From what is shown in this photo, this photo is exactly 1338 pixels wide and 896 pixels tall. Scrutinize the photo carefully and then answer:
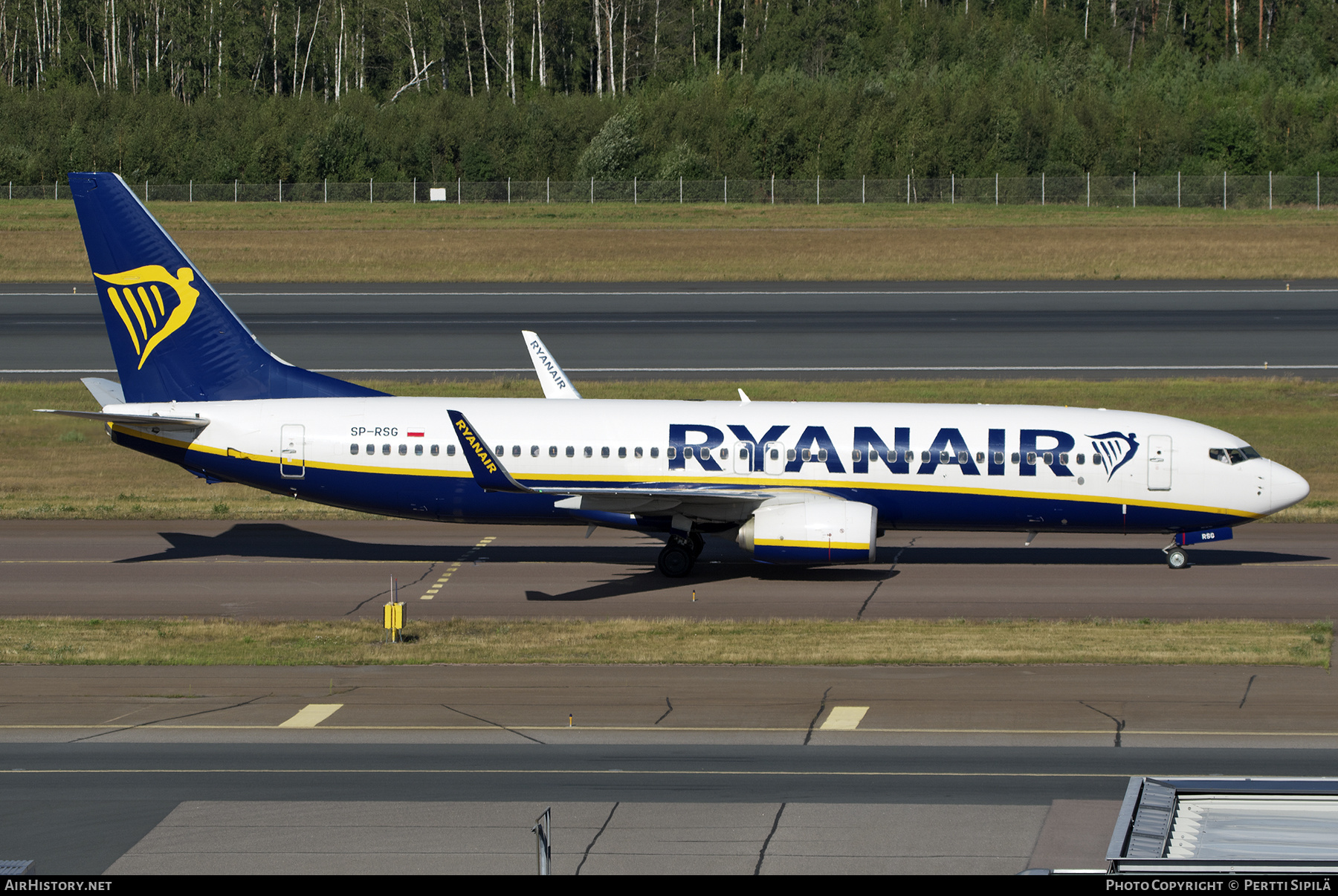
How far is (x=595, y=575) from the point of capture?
33219 millimetres

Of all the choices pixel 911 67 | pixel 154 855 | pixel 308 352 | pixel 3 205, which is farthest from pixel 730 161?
pixel 154 855

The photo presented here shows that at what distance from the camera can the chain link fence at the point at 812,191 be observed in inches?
4375

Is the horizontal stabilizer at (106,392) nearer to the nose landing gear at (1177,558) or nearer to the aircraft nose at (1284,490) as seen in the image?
the nose landing gear at (1177,558)

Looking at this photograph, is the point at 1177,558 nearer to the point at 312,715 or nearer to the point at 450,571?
the point at 450,571

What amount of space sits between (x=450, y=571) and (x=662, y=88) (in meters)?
124

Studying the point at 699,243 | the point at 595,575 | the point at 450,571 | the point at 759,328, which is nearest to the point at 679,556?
the point at 595,575

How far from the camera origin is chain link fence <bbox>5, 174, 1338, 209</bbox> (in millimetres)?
111125

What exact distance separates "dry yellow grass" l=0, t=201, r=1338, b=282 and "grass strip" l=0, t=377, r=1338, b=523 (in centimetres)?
3386

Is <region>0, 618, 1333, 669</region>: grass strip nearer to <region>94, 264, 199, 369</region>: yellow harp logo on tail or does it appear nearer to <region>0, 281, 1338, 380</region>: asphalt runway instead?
<region>94, 264, 199, 369</region>: yellow harp logo on tail

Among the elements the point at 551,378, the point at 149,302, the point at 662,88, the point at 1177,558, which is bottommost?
the point at 1177,558

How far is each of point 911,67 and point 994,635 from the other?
13769 centimetres

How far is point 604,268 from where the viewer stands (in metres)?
90.6

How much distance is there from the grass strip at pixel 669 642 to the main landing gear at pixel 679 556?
4.01 meters

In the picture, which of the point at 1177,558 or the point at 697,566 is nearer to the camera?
the point at 1177,558
